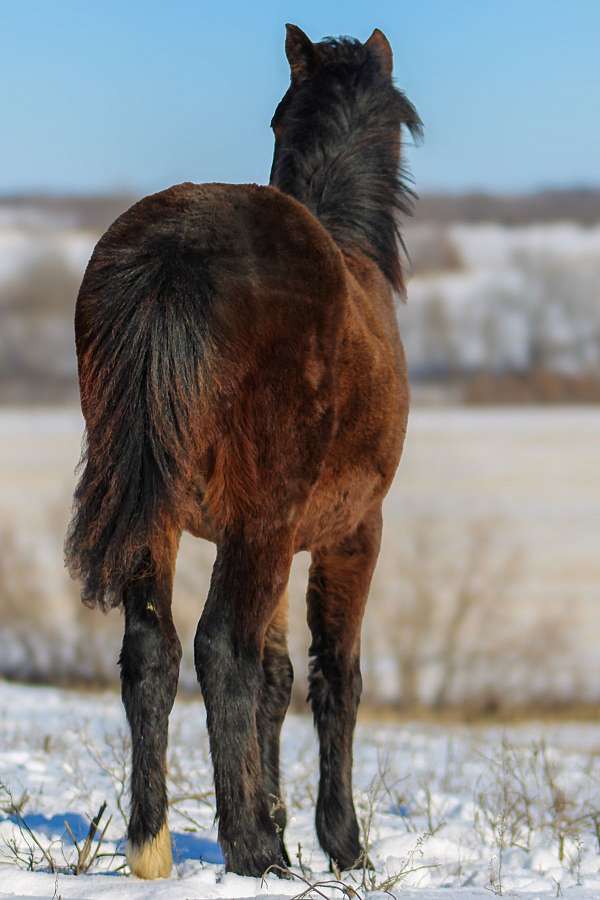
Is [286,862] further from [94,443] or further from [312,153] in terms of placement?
[312,153]

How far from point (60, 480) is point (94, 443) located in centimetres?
2144

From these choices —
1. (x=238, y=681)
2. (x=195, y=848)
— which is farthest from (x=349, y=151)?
(x=195, y=848)

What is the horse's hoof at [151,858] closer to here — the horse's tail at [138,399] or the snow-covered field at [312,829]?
the snow-covered field at [312,829]

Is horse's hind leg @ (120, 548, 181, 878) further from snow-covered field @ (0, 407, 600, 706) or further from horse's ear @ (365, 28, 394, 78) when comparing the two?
snow-covered field @ (0, 407, 600, 706)

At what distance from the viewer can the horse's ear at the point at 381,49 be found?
16.9ft

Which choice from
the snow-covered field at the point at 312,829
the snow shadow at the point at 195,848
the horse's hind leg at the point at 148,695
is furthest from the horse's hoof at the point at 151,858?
the snow shadow at the point at 195,848

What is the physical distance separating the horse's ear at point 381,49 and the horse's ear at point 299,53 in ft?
0.94

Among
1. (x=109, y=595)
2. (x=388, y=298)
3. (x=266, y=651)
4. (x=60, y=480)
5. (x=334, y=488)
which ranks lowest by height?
(x=60, y=480)

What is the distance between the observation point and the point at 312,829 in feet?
16.5

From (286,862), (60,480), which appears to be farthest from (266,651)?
(60,480)

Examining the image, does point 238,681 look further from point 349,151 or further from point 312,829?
point 349,151

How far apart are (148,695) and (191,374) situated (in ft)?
3.32

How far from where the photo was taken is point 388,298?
4.79 meters

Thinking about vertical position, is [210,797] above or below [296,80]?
below
